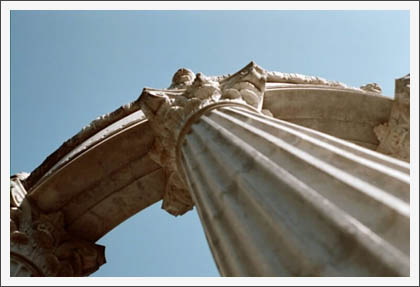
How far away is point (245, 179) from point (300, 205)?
1039mm

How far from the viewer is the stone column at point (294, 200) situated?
298 centimetres

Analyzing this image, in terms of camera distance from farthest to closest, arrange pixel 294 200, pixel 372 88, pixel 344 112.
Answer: pixel 372 88 → pixel 344 112 → pixel 294 200

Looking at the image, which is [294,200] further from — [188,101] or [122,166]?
[122,166]

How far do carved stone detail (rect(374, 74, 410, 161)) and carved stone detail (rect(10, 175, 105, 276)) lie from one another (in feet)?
→ 26.3

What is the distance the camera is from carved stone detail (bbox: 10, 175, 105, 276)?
975 centimetres

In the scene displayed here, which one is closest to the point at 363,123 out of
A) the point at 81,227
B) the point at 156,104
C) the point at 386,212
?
the point at 156,104

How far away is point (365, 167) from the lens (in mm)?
3791

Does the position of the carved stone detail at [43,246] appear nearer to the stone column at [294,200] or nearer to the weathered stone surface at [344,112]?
the stone column at [294,200]

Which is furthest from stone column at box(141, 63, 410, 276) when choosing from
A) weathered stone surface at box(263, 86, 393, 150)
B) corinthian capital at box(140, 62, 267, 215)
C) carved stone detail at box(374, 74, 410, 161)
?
carved stone detail at box(374, 74, 410, 161)

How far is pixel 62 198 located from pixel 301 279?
926cm

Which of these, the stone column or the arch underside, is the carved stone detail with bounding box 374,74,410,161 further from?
the stone column

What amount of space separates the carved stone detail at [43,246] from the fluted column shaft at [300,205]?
5634 mm

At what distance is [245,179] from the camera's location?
15.4 feet

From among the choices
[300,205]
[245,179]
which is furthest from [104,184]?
[300,205]
